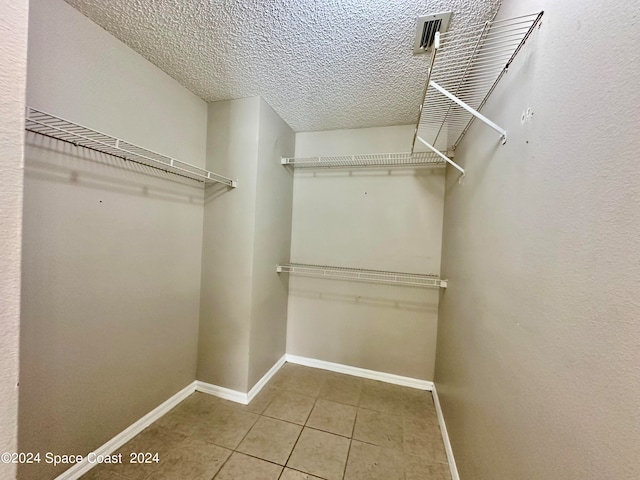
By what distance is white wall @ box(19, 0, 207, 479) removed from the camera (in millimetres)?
1082

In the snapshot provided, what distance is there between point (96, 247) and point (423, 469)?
91.3 inches

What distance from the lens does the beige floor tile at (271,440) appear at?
1.46 metres

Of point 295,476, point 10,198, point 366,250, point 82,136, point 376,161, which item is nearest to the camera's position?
point 10,198

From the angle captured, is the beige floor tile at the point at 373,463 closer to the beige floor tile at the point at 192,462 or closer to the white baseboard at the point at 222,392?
the beige floor tile at the point at 192,462

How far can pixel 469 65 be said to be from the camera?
1.12m

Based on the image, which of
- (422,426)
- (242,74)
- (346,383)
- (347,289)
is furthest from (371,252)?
(242,74)

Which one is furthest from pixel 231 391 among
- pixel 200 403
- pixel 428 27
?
pixel 428 27

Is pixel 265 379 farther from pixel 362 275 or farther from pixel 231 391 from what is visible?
pixel 362 275

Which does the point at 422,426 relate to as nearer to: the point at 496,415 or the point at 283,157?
the point at 496,415

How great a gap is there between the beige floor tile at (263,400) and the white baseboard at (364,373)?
46 cm

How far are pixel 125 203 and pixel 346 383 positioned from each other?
2.29m

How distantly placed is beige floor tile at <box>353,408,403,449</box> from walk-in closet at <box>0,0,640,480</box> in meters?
0.02

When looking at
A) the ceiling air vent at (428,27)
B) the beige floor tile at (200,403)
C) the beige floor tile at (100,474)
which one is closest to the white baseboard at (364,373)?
the beige floor tile at (200,403)

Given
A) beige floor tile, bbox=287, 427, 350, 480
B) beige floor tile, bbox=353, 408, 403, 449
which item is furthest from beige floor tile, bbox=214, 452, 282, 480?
beige floor tile, bbox=353, 408, 403, 449
